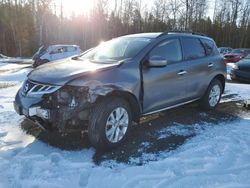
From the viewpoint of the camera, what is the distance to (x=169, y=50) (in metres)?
4.89

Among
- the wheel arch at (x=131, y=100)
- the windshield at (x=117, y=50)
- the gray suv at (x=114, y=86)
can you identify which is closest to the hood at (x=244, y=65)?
the gray suv at (x=114, y=86)

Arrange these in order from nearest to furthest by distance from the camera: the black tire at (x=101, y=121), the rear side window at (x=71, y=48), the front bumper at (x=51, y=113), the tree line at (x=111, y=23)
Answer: the front bumper at (x=51, y=113) < the black tire at (x=101, y=121) < the rear side window at (x=71, y=48) < the tree line at (x=111, y=23)

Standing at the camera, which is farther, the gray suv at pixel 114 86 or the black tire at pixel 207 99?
the black tire at pixel 207 99

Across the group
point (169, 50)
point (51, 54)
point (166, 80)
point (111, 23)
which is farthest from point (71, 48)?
point (111, 23)

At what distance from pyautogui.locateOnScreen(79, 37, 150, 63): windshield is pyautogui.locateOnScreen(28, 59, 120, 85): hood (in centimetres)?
35

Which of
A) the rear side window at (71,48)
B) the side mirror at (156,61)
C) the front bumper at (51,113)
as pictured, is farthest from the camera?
the rear side window at (71,48)

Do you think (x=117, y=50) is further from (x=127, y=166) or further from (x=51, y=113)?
(x=127, y=166)

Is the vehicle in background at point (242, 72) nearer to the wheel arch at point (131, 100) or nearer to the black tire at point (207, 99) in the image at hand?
the black tire at point (207, 99)

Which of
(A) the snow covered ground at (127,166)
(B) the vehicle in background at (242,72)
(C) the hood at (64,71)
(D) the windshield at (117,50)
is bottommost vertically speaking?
(A) the snow covered ground at (127,166)

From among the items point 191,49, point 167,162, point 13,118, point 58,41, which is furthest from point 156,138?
point 58,41

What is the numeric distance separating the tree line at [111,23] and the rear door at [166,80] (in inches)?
1203

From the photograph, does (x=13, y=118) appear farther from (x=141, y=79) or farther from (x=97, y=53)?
(x=141, y=79)

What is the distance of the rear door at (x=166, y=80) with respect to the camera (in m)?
4.41

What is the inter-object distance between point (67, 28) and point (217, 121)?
41790 millimetres
